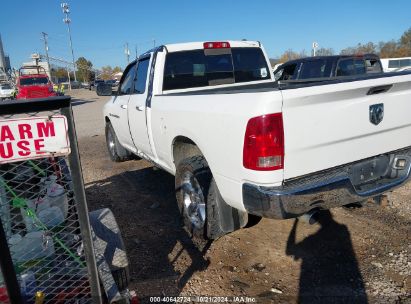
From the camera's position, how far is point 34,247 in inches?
86.2

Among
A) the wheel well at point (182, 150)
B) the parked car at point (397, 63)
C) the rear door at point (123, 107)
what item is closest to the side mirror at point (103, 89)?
the rear door at point (123, 107)

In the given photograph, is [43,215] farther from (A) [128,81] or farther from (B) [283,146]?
(A) [128,81]

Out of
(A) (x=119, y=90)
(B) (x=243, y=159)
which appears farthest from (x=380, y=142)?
(A) (x=119, y=90)

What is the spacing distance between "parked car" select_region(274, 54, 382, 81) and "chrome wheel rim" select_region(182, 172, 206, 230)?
7.62 meters

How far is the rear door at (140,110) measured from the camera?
4.41 meters

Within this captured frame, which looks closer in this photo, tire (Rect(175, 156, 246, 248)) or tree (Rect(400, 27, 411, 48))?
tire (Rect(175, 156, 246, 248))

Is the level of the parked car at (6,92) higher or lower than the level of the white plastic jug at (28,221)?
higher

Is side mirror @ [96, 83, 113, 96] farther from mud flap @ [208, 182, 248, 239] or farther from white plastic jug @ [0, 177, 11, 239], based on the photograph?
white plastic jug @ [0, 177, 11, 239]

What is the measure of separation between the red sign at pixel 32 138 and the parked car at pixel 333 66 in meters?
9.44

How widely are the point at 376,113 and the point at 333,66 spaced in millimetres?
8159

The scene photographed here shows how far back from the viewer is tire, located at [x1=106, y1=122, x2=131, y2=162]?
6.54m

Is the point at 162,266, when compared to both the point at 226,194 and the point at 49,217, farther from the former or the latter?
the point at 49,217

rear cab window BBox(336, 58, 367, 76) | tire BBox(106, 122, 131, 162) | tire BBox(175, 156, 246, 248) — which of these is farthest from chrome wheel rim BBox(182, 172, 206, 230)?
rear cab window BBox(336, 58, 367, 76)

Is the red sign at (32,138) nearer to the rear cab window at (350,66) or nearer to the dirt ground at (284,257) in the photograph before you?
the dirt ground at (284,257)
